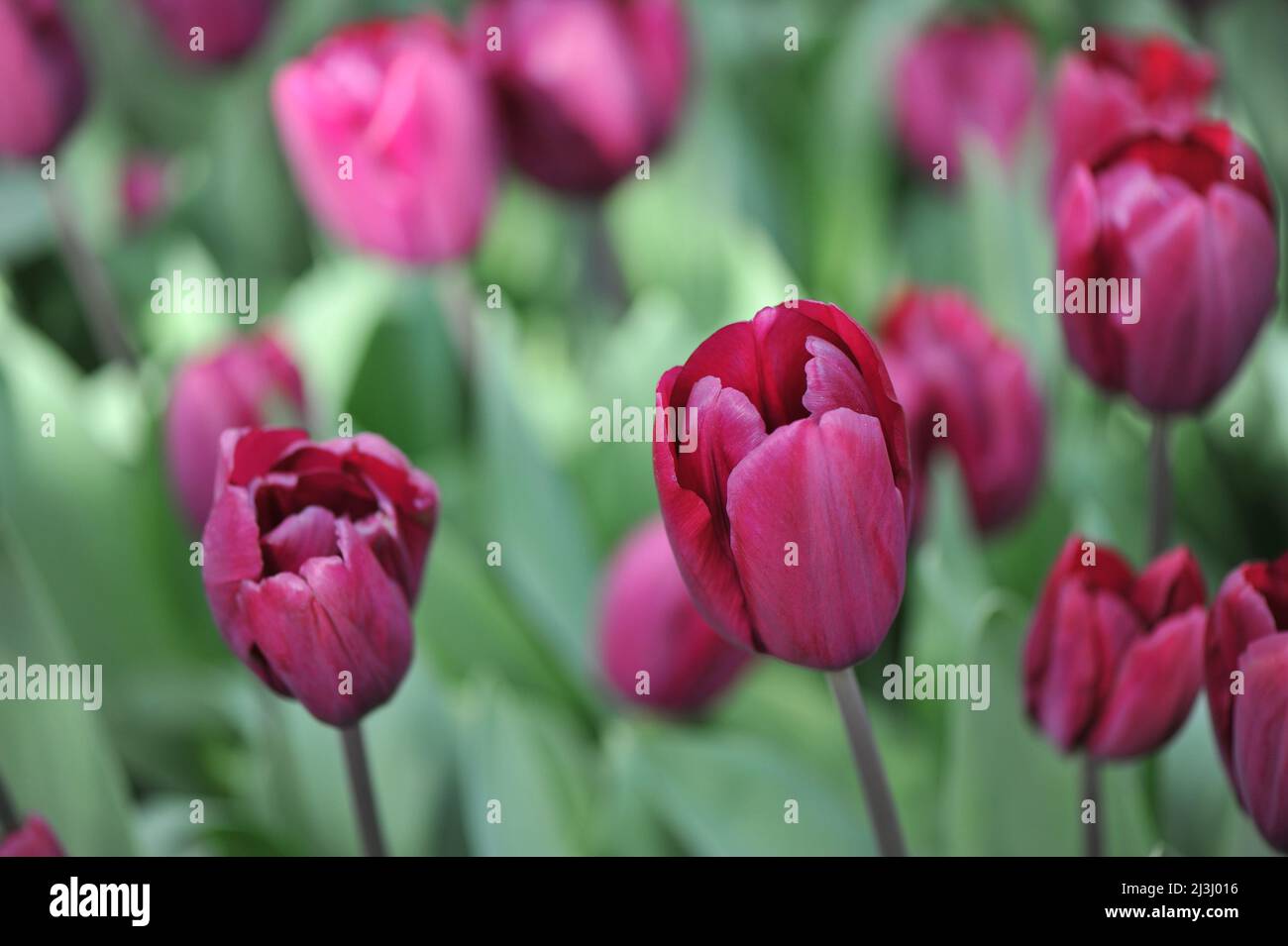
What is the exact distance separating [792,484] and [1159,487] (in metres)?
0.17

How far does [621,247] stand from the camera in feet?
2.47

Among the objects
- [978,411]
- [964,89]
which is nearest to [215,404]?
[978,411]

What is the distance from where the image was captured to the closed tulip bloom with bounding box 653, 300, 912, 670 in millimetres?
252

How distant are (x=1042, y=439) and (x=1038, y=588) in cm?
10

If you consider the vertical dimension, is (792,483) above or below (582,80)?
below

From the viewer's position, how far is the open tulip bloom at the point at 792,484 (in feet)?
0.83

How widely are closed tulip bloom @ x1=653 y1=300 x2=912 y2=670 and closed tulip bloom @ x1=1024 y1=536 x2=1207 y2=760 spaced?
8cm

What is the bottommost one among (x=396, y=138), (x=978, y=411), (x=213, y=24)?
(x=978, y=411)

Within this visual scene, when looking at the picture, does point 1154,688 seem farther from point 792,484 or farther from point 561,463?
point 561,463

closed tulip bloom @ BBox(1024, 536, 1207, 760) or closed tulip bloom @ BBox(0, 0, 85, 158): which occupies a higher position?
closed tulip bloom @ BBox(0, 0, 85, 158)

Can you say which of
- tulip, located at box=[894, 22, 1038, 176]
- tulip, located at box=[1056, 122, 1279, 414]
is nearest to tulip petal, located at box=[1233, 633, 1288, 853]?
tulip, located at box=[1056, 122, 1279, 414]

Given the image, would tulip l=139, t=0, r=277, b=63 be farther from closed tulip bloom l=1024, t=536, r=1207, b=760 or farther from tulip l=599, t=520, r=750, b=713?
closed tulip bloom l=1024, t=536, r=1207, b=760

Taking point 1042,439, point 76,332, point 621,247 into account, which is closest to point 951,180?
point 621,247

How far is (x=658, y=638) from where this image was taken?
0.45 metres
